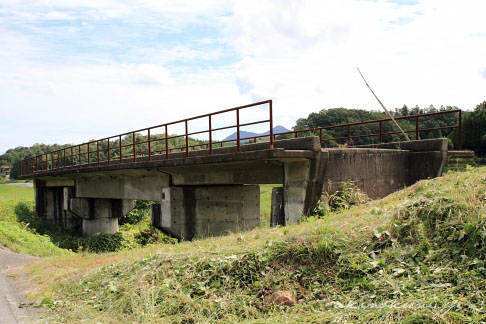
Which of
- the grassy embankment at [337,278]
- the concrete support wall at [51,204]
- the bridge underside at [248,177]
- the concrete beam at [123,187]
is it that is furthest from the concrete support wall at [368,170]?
the concrete support wall at [51,204]

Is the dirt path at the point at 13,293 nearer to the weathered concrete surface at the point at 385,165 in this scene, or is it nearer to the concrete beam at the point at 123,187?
the concrete beam at the point at 123,187

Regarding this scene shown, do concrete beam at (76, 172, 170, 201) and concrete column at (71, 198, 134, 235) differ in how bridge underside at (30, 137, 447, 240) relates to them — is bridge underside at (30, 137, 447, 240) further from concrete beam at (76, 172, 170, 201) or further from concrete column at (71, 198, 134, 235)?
concrete column at (71, 198, 134, 235)

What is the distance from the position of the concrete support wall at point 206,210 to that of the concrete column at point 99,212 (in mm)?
8550

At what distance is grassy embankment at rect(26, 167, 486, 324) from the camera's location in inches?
166

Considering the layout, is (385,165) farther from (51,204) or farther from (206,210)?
(51,204)

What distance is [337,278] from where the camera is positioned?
4.99 m

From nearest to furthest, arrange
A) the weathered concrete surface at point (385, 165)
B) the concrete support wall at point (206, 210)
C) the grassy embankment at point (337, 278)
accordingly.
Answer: the grassy embankment at point (337, 278) → the weathered concrete surface at point (385, 165) → the concrete support wall at point (206, 210)

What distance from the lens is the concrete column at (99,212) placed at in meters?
22.4

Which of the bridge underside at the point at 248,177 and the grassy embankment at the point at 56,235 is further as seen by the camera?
the grassy embankment at the point at 56,235

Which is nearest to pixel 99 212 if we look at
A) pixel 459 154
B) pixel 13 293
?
pixel 13 293

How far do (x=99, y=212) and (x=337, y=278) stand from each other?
1955cm

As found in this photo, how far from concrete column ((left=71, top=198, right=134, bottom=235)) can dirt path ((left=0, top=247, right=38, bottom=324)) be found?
10967 mm

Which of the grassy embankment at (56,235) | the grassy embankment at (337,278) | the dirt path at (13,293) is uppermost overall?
the grassy embankment at (337,278)

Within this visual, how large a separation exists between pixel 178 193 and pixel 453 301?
36.7 feet
